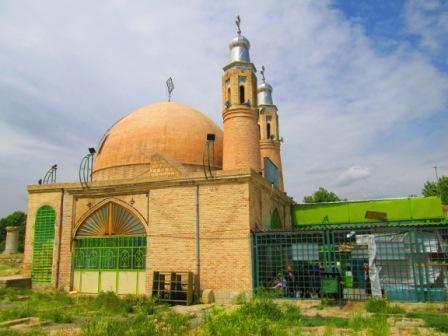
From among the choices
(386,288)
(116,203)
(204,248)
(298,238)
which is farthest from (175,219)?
(386,288)

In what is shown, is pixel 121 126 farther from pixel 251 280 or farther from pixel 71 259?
pixel 251 280

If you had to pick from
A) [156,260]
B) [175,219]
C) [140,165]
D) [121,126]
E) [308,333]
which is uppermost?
[121,126]

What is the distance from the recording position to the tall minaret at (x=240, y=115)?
54.5 feet

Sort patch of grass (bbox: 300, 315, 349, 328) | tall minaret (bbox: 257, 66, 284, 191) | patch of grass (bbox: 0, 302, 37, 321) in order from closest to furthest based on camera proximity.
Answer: patch of grass (bbox: 300, 315, 349, 328), patch of grass (bbox: 0, 302, 37, 321), tall minaret (bbox: 257, 66, 284, 191)

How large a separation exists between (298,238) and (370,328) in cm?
560

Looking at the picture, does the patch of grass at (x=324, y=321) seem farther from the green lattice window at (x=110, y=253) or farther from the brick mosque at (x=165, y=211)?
the green lattice window at (x=110, y=253)

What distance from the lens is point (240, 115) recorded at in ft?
55.6

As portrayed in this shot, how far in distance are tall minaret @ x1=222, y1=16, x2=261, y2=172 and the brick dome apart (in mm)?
1793

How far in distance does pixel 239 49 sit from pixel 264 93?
6.17m

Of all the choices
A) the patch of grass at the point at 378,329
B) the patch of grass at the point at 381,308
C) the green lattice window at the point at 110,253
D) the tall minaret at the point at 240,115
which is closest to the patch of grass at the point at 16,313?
the green lattice window at the point at 110,253

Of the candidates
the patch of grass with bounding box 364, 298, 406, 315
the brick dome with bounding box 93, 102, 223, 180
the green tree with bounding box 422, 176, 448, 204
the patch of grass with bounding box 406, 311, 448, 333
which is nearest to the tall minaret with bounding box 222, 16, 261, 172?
the brick dome with bounding box 93, 102, 223, 180

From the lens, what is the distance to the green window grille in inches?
588

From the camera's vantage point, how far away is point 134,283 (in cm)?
1359

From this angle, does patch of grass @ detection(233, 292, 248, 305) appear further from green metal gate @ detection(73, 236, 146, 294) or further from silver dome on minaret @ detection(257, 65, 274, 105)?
silver dome on minaret @ detection(257, 65, 274, 105)
